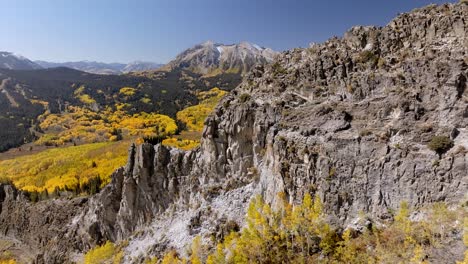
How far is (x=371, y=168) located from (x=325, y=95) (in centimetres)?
1447

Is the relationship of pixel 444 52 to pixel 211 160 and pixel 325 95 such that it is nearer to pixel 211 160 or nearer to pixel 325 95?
pixel 325 95

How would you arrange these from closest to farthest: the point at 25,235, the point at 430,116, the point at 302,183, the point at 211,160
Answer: the point at 430,116
the point at 302,183
the point at 211,160
the point at 25,235

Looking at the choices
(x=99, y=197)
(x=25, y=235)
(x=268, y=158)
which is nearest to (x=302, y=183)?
(x=268, y=158)

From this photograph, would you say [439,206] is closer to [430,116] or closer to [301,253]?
[430,116]

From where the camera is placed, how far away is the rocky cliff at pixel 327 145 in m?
34.0

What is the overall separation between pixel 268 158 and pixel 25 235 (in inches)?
3429

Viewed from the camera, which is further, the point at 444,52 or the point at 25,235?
the point at 25,235

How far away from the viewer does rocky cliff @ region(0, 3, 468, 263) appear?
34.0 m

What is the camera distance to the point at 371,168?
118ft

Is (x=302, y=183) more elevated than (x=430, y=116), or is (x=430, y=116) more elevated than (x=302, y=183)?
(x=430, y=116)

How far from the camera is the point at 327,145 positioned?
3953 cm

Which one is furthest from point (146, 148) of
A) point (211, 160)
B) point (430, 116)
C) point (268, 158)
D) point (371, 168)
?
point (430, 116)

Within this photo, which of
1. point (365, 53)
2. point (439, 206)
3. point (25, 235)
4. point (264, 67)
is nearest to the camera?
point (439, 206)

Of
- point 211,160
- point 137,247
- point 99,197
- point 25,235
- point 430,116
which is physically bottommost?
point 25,235
